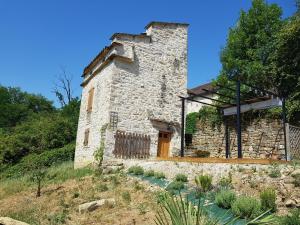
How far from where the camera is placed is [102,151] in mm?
14828

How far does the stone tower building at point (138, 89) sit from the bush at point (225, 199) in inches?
334

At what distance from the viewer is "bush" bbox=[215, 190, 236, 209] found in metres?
7.06

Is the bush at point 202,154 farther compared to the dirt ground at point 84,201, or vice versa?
the bush at point 202,154

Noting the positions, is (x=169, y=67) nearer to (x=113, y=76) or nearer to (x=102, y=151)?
(x=113, y=76)

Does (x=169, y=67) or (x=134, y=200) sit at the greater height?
(x=169, y=67)

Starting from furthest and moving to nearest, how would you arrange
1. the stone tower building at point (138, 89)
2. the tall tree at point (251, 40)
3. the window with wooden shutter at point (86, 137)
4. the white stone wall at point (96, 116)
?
the tall tree at point (251, 40) < the window with wooden shutter at point (86, 137) < the white stone wall at point (96, 116) < the stone tower building at point (138, 89)

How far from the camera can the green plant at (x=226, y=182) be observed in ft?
28.1

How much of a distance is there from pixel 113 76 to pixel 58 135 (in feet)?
36.5

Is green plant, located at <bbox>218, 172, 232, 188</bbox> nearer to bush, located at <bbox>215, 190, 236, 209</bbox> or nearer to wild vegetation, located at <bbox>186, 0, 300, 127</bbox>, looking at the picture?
bush, located at <bbox>215, 190, 236, 209</bbox>

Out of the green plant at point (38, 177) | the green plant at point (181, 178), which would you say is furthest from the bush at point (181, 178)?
the green plant at point (38, 177)

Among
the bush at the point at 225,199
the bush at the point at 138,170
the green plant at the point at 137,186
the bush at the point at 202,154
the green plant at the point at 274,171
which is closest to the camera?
the bush at the point at 225,199

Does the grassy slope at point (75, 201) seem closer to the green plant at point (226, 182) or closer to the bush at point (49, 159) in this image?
the green plant at point (226, 182)

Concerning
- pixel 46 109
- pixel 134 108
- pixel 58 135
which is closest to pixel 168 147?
pixel 134 108

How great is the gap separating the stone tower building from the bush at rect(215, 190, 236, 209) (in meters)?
8.49
